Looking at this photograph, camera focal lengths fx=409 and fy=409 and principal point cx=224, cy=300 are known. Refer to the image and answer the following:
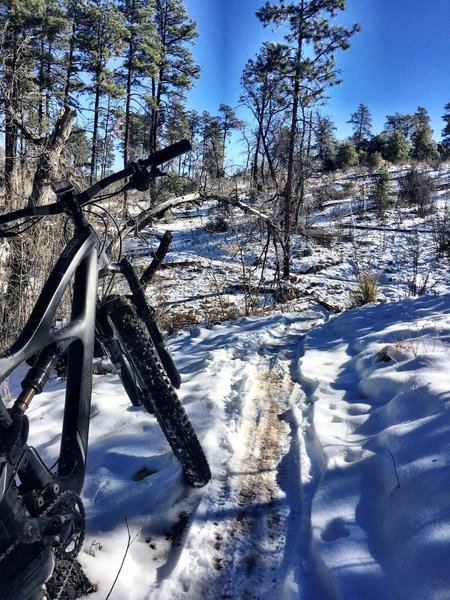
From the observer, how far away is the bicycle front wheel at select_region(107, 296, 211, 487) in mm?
2109

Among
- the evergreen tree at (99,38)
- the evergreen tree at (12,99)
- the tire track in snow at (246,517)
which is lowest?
the tire track in snow at (246,517)

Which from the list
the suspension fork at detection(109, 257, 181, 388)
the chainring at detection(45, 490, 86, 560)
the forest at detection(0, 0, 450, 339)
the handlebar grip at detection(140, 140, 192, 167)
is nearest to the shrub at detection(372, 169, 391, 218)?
the forest at detection(0, 0, 450, 339)

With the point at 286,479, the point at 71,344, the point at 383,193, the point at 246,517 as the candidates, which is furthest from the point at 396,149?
the point at 71,344

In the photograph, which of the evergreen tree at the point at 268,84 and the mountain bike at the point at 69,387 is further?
the evergreen tree at the point at 268,84

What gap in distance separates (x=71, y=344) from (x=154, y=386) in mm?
622

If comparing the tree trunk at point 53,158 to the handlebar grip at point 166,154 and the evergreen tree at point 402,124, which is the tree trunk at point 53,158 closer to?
the handlebar grip at point 166,154

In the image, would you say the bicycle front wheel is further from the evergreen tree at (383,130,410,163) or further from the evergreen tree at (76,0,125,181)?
the evergreen tree at (383,130,410,163)

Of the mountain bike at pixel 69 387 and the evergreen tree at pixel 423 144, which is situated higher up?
the evergreen tree at pixel 423 144

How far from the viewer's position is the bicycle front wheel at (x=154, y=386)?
6.92ft

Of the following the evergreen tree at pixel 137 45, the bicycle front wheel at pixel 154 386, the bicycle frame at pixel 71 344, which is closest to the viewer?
the bicycle frame at pixel 71 344

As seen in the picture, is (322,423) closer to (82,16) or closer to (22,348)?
(22,348)

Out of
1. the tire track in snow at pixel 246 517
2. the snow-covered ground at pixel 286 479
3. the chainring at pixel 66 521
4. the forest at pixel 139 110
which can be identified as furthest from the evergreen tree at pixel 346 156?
the chainring at pixel 66 521

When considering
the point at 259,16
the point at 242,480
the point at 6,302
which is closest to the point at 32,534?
the point at 242,480

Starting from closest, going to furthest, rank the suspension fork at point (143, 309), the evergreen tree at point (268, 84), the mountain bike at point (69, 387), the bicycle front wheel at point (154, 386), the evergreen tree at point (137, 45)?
the mountain bike at point (69, 387), the bicycle front wheel at point (154, 386), the suspension fork at point (143, 309), the evergreen tree at point (268, 84), the evergreen tree at point (137, 45)
